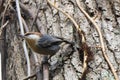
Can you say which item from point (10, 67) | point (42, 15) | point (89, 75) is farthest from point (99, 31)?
point (10, 67)

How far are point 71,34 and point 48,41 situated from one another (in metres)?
0.11

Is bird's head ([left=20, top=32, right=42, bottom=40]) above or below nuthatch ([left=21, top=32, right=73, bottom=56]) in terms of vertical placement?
above

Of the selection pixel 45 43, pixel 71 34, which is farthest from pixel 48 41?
pixel 71 34

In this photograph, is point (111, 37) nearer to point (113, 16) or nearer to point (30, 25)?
point (113, 16)

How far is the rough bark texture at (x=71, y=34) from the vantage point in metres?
1.30

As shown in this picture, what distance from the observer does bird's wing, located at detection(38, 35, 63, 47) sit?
1308mm

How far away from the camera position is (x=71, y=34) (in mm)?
1383

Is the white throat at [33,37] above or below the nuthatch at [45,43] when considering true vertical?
above

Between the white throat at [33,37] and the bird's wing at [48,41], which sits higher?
the white throat at [33,37]

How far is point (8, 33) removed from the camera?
1.65m

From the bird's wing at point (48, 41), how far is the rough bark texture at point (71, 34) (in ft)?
0.23

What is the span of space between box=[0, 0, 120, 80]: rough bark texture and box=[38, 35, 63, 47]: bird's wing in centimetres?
7

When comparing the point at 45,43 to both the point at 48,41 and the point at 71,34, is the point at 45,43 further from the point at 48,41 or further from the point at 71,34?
the point at 71,34

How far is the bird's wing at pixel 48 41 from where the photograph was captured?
1.31m
